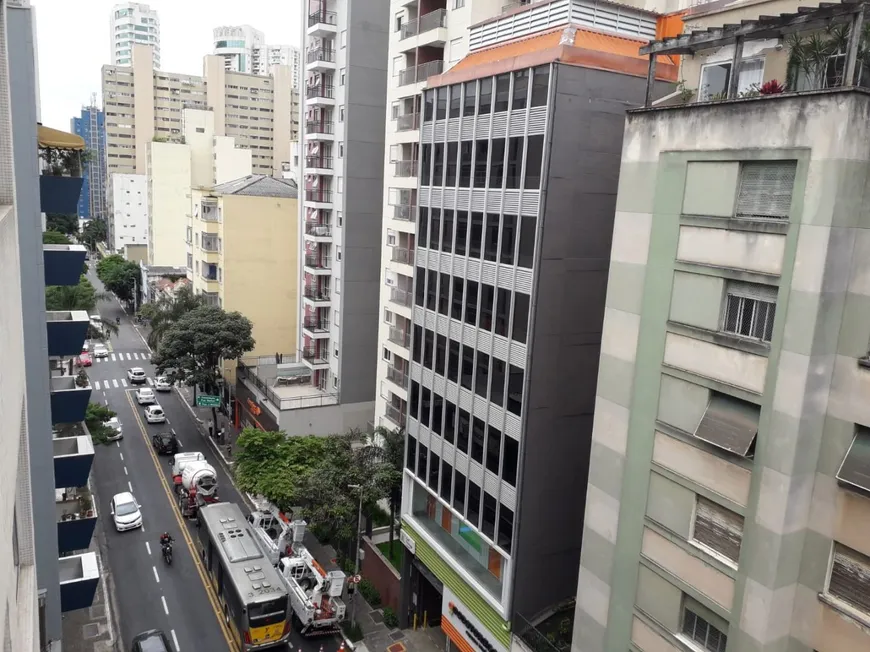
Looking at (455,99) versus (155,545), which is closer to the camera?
(455,99)

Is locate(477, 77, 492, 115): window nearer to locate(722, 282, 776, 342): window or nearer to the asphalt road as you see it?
locate(722, 282, 776, 342): window

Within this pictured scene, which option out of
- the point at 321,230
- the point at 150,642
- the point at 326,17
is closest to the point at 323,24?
the point at 326,17

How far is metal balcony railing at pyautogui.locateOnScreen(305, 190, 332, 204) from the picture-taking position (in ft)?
151

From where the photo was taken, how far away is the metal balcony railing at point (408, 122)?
1412 inches

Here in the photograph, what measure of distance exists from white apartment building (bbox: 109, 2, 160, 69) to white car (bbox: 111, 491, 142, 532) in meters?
171

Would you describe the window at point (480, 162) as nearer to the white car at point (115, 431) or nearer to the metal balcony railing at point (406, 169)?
the metal balcony railing at point (406, 169)

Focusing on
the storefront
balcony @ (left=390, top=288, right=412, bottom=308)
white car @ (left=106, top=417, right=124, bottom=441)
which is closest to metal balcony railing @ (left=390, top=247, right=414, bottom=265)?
balcony @ (left=390, top=288, right=412, bottom=308)

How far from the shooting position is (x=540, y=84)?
2084 cm

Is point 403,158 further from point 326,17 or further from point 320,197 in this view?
point 326,17

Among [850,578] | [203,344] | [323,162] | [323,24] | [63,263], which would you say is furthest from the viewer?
[203,344]

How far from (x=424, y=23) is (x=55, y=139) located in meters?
19.4

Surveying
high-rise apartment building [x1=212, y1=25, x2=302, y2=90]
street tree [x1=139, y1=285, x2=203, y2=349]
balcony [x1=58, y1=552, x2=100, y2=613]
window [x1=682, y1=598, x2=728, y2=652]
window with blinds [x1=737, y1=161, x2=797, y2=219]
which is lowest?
balcony [x1=58, y1=552, x2=100, y2=613]

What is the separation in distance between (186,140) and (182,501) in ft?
225

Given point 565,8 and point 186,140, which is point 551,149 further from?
point 186,140
